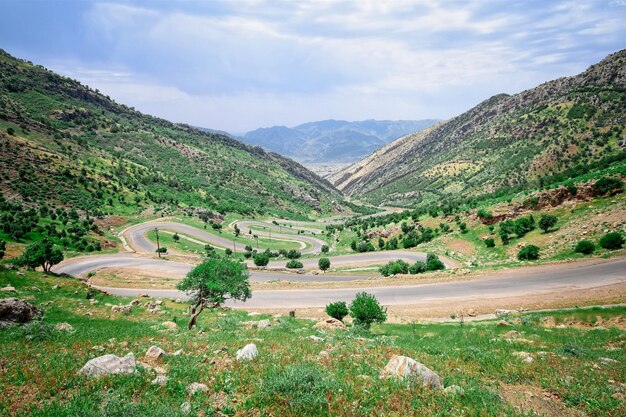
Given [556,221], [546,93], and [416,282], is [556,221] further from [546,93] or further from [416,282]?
[546,93]

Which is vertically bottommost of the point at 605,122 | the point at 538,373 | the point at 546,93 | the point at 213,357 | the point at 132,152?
the point at 538,373

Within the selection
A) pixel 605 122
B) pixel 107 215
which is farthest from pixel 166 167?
pixel 605 122

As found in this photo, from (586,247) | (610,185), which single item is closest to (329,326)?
(586,247)

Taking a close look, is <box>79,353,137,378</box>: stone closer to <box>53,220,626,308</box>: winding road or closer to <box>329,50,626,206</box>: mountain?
<box>53,220,626,308</box>: winding road

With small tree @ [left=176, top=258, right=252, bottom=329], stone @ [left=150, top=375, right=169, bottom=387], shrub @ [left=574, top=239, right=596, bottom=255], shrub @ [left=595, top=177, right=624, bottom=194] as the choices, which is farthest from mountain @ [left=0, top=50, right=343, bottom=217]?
shrub @ [left=595, top=177, right=624, bottom=194]

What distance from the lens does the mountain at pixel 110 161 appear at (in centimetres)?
6831

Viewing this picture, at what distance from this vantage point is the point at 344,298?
3016 cm

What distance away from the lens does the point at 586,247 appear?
3017cm

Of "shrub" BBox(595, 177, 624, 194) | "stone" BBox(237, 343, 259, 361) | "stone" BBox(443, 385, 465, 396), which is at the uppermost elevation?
"shrub" BBox(595, 177, 624, 194)

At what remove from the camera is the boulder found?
13.6 metres

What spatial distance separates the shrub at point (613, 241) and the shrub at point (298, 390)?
3474cm

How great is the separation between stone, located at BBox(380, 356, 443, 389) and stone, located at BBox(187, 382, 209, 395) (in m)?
4.70

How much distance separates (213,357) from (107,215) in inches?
2799

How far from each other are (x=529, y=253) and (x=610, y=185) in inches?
555
